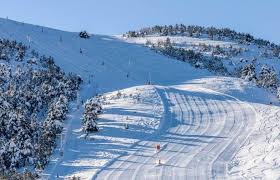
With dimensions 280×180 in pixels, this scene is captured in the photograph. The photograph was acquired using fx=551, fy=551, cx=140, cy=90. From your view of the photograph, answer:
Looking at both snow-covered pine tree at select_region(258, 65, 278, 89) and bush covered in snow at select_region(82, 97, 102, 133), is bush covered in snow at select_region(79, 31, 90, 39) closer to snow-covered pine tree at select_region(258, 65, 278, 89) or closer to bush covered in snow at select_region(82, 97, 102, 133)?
snow-covered pine tree at select_region(258, 65, 278, 89)

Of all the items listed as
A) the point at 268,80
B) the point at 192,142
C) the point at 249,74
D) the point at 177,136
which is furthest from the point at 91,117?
the point at 249,74

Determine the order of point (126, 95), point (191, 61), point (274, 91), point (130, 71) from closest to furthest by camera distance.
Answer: point (126, 95) < point (274, 91) < point (130, 71) < point (191, 61)

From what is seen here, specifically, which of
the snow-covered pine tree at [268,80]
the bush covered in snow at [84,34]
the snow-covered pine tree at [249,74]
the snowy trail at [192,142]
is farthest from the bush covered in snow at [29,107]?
the bush covered in snow at [84,34]

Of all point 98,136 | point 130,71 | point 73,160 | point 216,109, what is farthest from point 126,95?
point 130,71

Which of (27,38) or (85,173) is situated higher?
(27,38)

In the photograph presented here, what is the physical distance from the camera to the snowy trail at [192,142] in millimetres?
43000

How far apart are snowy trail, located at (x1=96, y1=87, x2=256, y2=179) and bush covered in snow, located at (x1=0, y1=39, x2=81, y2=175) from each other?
834 centimetres

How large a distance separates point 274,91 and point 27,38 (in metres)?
60.0

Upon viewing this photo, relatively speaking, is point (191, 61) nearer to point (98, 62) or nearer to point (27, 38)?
point (98, 62)

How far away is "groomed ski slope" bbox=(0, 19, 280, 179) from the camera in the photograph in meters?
43.5

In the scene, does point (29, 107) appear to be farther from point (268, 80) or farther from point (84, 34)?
point (84, 34)

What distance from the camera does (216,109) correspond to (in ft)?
228

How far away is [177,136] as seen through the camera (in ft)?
181

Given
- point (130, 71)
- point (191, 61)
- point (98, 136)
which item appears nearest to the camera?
point (98, 136)
